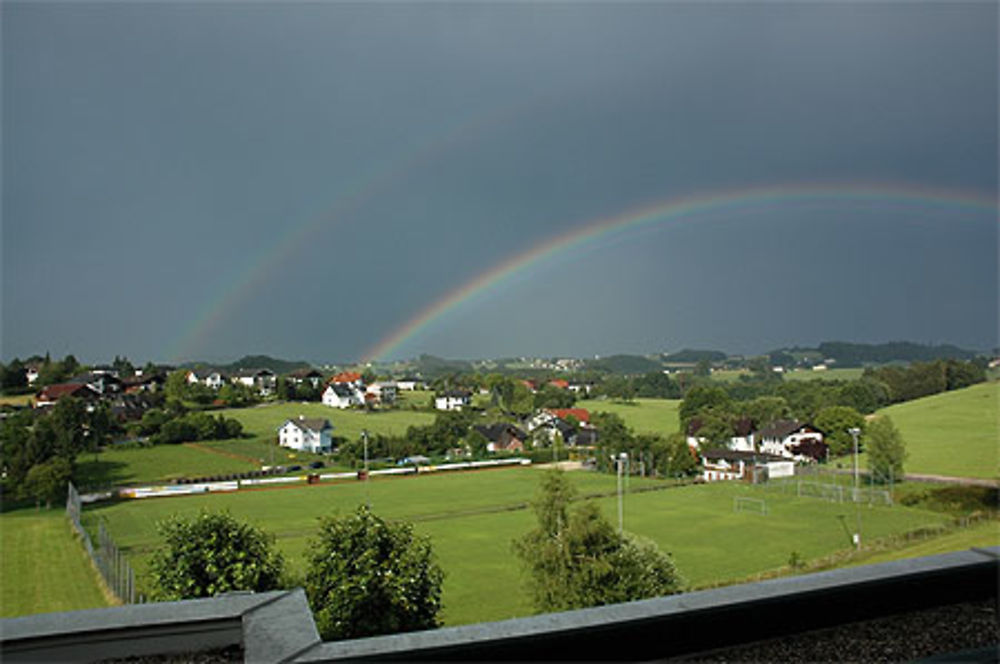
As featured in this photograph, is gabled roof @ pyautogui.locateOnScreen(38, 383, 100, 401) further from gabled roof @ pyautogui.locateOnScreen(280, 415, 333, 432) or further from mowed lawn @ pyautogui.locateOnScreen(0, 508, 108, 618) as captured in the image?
mowed lawn @ pyautogui.locateOnScreen(0, 508, 108, 618)

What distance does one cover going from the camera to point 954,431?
4606cm

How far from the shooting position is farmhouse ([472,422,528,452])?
54.4 m

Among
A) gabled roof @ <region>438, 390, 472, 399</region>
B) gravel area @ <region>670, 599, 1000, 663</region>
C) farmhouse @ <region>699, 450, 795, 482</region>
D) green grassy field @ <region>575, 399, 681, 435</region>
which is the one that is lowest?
farmhouse @ <region>699, 450, 795, 482</region>

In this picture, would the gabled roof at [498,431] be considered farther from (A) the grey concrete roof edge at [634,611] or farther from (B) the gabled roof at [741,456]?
(A) the grey concrete roof edge at [634,611]

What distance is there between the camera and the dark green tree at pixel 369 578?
1031 cm

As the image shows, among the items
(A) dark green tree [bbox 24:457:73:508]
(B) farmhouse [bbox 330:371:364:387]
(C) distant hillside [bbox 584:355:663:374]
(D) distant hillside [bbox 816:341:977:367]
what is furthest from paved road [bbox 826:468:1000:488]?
(C) distant hillside [bbox 584:355:663:374]

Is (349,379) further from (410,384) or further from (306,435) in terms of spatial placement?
(306,435)

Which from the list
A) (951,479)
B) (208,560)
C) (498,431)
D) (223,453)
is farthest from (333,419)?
(208,560)

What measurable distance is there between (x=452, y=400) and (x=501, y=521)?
149 ft

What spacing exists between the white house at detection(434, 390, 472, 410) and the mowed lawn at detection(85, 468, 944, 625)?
98.1ft

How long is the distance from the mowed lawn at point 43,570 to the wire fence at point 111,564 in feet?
1.02

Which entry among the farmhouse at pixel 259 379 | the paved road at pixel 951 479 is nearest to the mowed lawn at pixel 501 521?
the paved road at pixel 951 479

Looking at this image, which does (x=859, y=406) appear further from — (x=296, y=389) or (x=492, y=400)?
(x=296, y=389)

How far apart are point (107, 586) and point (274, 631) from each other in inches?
775
